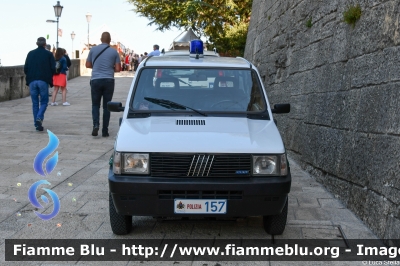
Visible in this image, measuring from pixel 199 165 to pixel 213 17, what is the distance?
2553 centimetres

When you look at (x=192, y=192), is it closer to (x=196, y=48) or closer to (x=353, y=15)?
(x=196, y=48)

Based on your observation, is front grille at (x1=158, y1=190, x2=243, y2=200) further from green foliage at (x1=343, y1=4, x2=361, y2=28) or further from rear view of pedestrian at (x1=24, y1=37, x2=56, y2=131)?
rear view of pedestrian at (x1=24, y1=37, x2=56, y2=131)

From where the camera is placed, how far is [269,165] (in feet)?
17.1

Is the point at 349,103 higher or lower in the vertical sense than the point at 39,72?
lower

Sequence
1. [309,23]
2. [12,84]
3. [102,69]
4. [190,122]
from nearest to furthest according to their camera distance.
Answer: [190,122] → [309,23] → [102,69] → [12,84]

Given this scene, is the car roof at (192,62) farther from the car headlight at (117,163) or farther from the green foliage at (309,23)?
the green foliage at (309,23)

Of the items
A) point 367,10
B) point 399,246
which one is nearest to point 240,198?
point 399,246

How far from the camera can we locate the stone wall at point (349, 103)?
5660 millimetres

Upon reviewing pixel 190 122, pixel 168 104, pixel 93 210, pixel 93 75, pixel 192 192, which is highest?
pixel 93 75

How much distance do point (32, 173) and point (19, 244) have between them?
3.09 metres

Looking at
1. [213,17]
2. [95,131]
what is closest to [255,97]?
[95,131]

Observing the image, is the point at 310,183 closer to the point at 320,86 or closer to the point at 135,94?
the point at 320,86

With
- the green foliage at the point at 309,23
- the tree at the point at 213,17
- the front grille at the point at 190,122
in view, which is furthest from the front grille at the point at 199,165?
the tree at the point at 213,17

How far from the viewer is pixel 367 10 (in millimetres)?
6945
